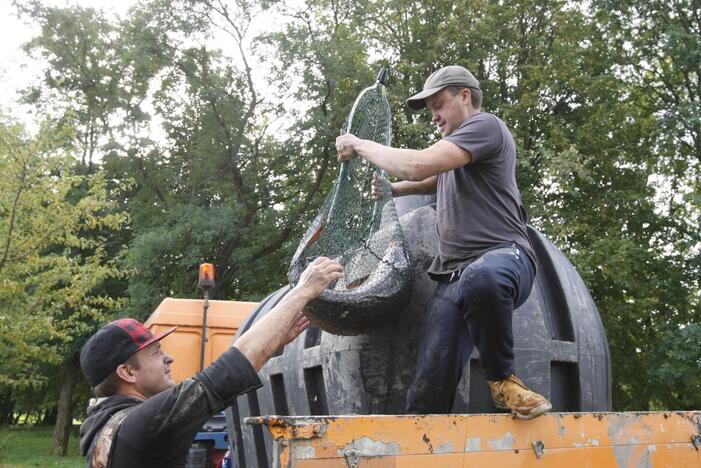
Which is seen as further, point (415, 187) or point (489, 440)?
point (415, 187)

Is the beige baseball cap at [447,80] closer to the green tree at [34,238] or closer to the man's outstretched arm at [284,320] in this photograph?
the man's outstretched arm at [284,320]

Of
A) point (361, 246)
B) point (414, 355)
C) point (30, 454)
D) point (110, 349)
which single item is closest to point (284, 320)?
point (110, 349)

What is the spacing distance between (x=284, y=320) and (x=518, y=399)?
35.9 inches

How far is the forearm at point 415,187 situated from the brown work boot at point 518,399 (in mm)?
1230

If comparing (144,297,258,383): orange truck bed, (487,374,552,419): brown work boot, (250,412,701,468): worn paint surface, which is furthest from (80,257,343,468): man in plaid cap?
(144,297,258,383): orange truck bed

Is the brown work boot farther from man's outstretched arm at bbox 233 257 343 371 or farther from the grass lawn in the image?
the grass lawn

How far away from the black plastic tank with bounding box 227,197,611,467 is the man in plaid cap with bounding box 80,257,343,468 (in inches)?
17.1

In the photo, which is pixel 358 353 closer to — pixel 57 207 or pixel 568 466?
pixel 568 466

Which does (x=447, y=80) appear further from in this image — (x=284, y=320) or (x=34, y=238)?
(x=34, y=238)

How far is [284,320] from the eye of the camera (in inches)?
117

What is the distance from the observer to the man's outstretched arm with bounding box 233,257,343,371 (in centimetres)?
280

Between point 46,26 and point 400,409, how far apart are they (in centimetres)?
2536

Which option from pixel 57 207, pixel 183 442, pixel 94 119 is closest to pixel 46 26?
pixel 94 119

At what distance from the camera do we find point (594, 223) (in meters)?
19.7
